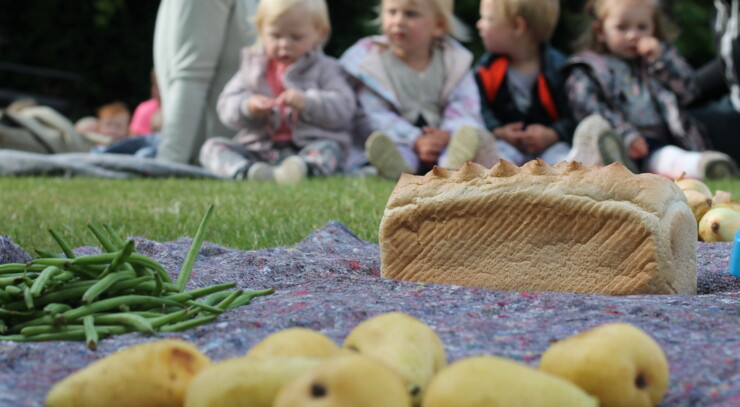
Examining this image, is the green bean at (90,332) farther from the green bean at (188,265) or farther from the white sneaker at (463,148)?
the white sneaker at (463,148)

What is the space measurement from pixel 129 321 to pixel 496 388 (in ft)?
2.94

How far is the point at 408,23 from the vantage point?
776 cm

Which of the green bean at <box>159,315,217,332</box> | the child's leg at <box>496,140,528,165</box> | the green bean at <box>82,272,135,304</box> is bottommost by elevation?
the child's leg at <box>496,140,528,165</box>

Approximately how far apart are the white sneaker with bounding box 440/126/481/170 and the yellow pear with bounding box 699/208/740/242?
2.99 meters

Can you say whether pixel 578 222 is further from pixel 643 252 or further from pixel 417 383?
pixel 417 383

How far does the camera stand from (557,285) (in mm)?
2531

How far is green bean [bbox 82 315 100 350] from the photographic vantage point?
1691mm

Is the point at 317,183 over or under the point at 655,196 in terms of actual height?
under

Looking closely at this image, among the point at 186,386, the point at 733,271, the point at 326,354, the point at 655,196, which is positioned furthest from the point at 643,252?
the point at 186,386

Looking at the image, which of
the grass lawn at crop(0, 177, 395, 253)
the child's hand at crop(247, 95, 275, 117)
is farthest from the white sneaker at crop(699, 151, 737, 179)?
the child's hand at crop(247, 95, 275, 117)

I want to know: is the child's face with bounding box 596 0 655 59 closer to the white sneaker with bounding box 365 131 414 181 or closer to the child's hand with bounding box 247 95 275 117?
the white sneaker with bounding box 365 131 414 181

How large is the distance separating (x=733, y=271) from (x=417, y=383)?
1.71m

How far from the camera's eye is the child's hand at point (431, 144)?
24.1 ft

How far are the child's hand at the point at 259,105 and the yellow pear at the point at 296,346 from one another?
594 centimetres
